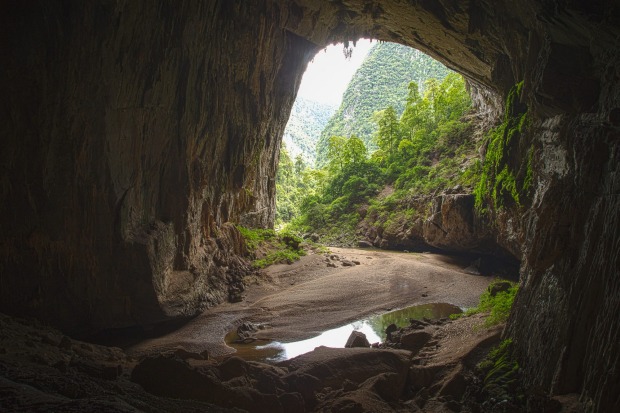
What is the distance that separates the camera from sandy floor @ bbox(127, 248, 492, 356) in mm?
12117

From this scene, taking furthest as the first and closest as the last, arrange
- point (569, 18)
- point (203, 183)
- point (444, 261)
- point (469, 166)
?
point (469, 166) → point (444, 261) → point (203, 183) → point (569, 18)

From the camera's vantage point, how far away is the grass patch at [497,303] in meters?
9.89

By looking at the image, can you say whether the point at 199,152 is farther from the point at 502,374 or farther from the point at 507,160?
the point at 502,374

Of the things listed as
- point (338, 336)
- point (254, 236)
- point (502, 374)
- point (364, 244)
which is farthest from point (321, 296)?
point (364, 244)

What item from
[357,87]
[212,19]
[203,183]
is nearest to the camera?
[212,19]

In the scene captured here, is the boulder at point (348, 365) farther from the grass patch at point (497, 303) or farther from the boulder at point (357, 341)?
the grass patch at point (497, 303)

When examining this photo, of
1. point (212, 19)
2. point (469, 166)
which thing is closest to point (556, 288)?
point (212, 19)

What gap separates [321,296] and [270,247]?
6.84 m

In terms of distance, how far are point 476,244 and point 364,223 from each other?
42.4 ft

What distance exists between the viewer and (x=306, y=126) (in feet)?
365

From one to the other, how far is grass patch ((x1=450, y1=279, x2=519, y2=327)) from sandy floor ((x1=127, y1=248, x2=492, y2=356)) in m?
3.27

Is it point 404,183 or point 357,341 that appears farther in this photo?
point 404,183

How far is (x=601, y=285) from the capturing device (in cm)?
519

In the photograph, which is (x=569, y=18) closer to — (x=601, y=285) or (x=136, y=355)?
(x=601, y=285)
